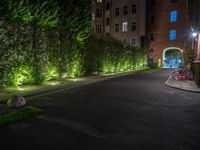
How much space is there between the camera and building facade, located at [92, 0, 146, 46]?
39.0 meters

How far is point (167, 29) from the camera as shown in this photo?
3959 centimetres

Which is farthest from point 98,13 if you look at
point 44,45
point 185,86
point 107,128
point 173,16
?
point 107,128

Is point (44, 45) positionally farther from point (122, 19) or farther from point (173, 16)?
point (173, 16)

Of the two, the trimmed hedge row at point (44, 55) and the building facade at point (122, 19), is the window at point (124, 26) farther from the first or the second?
the trimmed hedge row at point (44, 55)

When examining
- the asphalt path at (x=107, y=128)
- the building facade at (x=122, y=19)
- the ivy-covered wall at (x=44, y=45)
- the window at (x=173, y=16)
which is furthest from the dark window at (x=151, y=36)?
the asphalt path at (x=107, y=128)

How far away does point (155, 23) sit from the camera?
4088cm

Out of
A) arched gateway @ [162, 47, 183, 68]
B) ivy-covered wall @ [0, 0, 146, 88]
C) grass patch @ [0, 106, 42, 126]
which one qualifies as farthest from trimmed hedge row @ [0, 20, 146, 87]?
arched gateway @ [162, 47, 183, 68]

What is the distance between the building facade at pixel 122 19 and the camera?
3897 centimetres

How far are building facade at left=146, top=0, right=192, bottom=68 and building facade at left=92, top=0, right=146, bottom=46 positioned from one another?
2372 millimetres

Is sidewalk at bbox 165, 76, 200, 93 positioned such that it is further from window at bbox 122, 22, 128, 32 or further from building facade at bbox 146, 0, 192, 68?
window at bbox 122, 22, 128, 32

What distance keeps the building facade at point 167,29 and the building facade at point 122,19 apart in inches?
93.4

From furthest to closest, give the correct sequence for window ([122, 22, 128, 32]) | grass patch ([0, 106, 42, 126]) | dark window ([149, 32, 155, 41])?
dark window ([149, 32, 155, 41]), window ([122, 22, 128, 32]), grass patch ([0, 106, 42, 126])

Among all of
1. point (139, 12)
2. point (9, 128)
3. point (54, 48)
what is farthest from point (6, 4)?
point (139, 12)

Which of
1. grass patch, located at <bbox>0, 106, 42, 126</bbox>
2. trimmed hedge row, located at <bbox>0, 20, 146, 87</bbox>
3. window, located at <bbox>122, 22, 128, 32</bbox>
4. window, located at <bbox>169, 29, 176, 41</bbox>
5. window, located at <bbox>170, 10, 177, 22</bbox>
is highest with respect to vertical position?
window, located at <bbox>170, 10, 177, 22</bbox>
